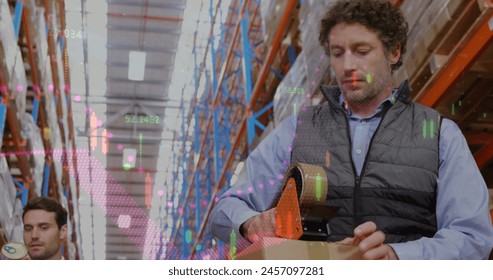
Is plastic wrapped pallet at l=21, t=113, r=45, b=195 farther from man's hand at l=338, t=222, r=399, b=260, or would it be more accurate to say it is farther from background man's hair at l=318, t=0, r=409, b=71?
man's hand at l=338, t=222, r=399, b=260

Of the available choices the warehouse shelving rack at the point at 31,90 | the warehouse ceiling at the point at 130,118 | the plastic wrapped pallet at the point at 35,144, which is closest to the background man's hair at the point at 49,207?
the warehouse ceiling at the point at 130,118

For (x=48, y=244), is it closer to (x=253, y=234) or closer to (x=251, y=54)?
(x=253, y=234)

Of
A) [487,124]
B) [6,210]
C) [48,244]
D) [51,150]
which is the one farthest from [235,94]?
[48,244]

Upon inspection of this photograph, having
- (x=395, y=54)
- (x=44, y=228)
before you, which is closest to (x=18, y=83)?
(x=44, y=228)

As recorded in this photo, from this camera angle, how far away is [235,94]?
7.85m

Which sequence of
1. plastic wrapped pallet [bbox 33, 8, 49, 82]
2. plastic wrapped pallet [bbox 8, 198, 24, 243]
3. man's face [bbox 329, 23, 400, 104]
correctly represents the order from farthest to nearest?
plastic wrapped pallet [bbox 33, 8, 49, 82] → plastic wrapped pallet [bbox 8, 198, 24, 243] → man's face [bbox 329, 23, 400, 104]

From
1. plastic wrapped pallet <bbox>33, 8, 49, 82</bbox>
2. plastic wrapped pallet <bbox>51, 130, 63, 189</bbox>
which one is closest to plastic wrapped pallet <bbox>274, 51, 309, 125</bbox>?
plastic wrapped pallet <bbox>33, 8, 49, 82</bbox>

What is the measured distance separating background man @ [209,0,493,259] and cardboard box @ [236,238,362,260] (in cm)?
7

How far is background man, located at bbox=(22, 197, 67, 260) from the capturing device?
229 cm

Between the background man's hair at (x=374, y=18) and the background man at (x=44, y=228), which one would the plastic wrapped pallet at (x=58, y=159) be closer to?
the background man at (x=44, y=228)

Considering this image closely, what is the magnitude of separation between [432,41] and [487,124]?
0.45 metres

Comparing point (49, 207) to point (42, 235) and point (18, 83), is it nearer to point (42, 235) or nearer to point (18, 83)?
point (42, 235)

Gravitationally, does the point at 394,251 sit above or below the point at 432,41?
below
